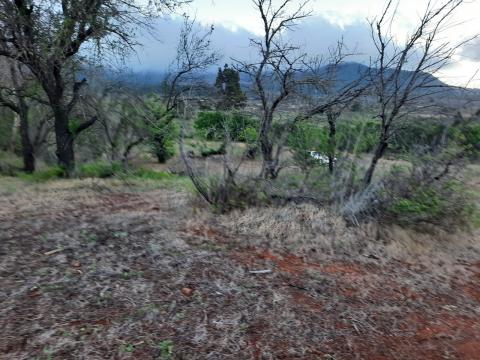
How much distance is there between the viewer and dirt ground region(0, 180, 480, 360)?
10.3 feet

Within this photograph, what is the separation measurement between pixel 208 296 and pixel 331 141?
3.62 m

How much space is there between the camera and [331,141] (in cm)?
652

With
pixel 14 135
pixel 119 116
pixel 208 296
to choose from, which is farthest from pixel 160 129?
pixel 208 296

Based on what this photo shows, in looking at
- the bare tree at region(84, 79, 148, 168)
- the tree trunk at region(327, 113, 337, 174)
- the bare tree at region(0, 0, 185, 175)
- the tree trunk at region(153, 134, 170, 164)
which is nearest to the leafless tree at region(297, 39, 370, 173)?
the tree trunk at region(327, 113, 337, 174)

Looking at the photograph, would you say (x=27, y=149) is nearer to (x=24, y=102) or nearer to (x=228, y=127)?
(x=24, y=102)

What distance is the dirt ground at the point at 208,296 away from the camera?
313 centimetres

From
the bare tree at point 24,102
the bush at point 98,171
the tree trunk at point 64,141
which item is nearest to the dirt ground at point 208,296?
the bush at point 98,171

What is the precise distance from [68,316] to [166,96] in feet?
41.6

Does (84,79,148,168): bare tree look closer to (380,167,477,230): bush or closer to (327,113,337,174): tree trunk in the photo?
(327,113,337,174): tree trunk

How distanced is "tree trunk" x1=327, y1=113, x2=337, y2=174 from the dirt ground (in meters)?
1.41

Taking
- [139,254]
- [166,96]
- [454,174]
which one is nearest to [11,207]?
[139,254]

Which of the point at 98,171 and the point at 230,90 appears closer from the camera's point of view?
the point at 230,90

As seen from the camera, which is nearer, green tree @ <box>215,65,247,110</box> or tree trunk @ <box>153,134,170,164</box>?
green tree @ <box>215,65,247,110</box>

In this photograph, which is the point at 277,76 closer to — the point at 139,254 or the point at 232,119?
the point at 232,119
